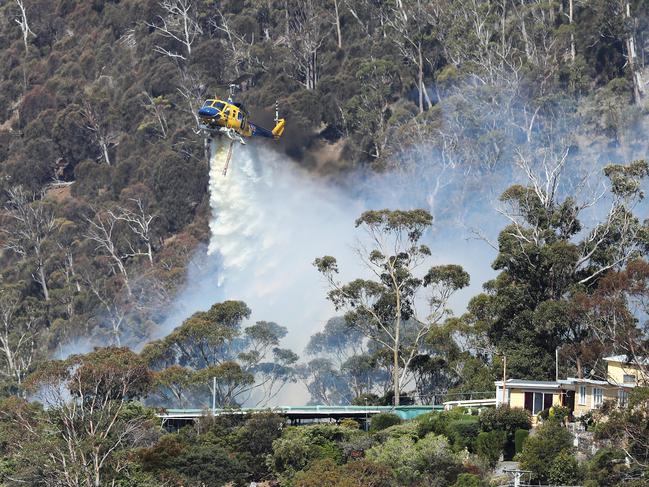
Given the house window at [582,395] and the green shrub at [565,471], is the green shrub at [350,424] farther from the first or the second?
the green shrub at [565,471]

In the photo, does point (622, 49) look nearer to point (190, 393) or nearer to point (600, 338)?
point (190, 393)

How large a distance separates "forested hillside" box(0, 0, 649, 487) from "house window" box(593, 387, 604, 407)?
709mm

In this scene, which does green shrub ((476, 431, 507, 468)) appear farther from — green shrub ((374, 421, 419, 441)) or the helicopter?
the helicopter

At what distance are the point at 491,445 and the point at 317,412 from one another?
1218 cm

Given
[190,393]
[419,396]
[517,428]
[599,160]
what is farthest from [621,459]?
[599,160]

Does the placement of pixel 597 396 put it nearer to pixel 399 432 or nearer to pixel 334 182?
pixel 399 432

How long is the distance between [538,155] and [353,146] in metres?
17.0

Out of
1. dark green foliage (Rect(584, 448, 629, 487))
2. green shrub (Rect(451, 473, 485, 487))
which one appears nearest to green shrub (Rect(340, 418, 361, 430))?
green shrub (Rect(451, 473, 485, 487))

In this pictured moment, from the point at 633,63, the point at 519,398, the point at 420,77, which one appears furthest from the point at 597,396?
the point at 420,77

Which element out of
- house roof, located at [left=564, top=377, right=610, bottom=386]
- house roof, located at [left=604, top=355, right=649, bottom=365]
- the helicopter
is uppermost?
the helicopter

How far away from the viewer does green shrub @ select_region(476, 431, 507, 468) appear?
5631 centimetres

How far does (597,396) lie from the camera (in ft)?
191

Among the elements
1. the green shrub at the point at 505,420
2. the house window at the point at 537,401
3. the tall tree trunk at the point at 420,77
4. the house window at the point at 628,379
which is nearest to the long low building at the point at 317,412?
the house window at the point at 537,401

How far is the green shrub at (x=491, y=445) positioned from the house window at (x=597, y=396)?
142 inches
